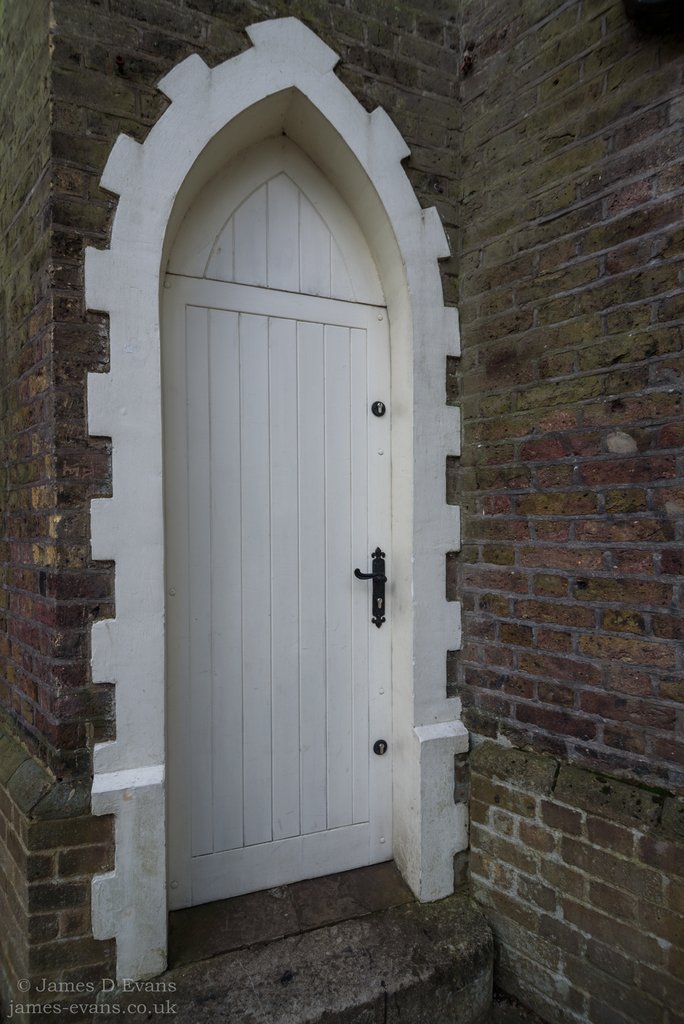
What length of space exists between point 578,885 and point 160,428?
83.4 inches

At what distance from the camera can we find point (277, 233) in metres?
2.33

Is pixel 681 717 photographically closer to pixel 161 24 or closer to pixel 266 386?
pixel 266 386

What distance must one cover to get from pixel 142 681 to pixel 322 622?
2.48 feet

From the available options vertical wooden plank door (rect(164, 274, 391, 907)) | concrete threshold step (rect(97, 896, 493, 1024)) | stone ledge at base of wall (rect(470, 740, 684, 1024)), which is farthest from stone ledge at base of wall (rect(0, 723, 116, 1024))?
stone ledge at base of wall (rect(470, 740, 684, 1024))

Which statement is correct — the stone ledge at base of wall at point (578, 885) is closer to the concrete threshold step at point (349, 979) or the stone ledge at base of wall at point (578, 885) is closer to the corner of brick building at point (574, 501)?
the corner of brick building at point (574, 501)

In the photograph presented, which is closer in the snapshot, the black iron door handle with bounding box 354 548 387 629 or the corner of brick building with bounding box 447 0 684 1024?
the corner of brick building with bounding box 447 0 684 1024

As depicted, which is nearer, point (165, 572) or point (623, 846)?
point (623, 846)

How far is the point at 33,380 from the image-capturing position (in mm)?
1997

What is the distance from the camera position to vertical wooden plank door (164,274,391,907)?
2.15 m

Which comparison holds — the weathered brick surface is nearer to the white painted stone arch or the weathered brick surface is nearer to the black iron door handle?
the white painted stone arch

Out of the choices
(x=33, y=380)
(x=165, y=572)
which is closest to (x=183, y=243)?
(x=33, y=380)

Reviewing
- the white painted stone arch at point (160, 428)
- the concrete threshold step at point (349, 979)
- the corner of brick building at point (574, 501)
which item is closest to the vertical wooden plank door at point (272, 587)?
the white painted stone arch at point (160, 428)

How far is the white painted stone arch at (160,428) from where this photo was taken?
188 centimetres

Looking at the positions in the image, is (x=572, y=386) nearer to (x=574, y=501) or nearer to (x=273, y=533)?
(x=574, y=501)
